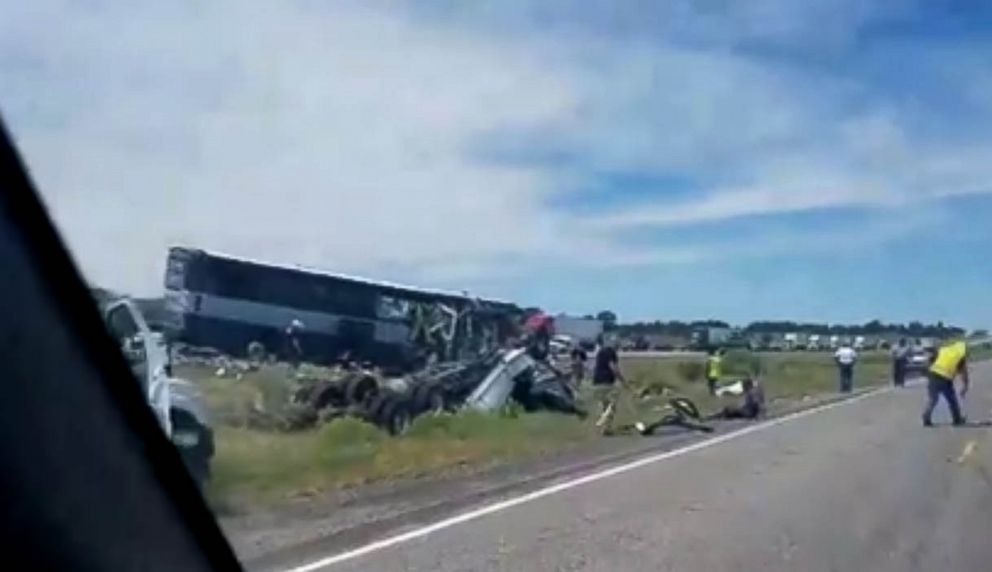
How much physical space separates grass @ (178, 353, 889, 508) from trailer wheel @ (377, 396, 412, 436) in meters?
0.55

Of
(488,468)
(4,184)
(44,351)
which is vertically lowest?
(488,468)

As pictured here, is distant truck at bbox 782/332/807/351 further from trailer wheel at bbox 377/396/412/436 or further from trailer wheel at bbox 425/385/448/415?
trailer wheel at bbox 377/396/412/436

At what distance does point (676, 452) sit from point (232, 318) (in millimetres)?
11516

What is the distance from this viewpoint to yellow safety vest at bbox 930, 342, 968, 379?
32.5 m

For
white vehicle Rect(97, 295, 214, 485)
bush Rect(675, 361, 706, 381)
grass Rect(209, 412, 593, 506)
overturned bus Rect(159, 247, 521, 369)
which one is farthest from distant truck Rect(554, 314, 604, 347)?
white vehicle Rect(97, 295, 214, 485)

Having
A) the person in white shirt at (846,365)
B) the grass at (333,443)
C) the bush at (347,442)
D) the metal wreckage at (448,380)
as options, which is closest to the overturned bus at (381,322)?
the metal wreckage at (448,380)

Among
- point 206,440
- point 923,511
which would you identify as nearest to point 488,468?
point 923,511

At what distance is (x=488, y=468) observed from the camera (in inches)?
874

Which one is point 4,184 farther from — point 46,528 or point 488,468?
point 488,468

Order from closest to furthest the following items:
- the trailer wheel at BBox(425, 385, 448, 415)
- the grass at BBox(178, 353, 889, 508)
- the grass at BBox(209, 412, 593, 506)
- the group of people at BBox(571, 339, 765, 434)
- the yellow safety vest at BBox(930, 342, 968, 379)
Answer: the grass at BBox(178, 353, 889, 508)
the grass at BBox(209, 412, 593, 506)
the trailer wheel at BBox(425, 385, 448, 415)
the yellow safety vest at BBox(930, 342, 968, 379)
the group of people at BBox(571, 339, 765, 434)

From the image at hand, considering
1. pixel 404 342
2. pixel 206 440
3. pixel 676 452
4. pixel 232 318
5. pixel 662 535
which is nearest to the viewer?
pixel 206 440

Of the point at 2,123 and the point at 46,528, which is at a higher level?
the point at 2,123

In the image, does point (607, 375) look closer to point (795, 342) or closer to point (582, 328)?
point (582, 328)

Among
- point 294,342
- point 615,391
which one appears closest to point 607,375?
point 615,391
